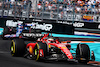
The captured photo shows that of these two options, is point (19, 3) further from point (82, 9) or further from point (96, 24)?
point (96, 24)

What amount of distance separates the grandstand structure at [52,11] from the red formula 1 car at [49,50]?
26.8 feet

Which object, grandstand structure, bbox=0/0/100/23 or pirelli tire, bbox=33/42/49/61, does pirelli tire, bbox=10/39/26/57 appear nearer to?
pirelli tire, bbox=33/42/49/61

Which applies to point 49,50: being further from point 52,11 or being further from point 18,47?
point 52,11

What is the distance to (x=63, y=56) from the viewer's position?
7703 mm

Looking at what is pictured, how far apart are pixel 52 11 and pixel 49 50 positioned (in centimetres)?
940

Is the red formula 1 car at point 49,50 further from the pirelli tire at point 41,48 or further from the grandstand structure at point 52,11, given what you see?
the grandstand structure at point 52,11

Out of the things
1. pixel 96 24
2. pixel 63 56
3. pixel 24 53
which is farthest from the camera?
pixel 96 24

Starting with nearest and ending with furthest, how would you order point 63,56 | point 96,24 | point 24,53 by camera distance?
1. point 63,56
2. point 24,53
3. point 96,24

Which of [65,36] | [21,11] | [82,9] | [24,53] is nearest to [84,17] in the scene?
[82,9]

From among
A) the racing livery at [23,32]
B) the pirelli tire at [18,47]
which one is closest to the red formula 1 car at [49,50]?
the pirelli tire at [18,47]

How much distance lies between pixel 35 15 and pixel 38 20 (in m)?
0.50

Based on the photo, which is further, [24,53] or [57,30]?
[57,30]

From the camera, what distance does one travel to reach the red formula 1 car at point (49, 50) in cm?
765

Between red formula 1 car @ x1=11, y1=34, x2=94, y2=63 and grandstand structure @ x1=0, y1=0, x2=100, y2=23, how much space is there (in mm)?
8179
